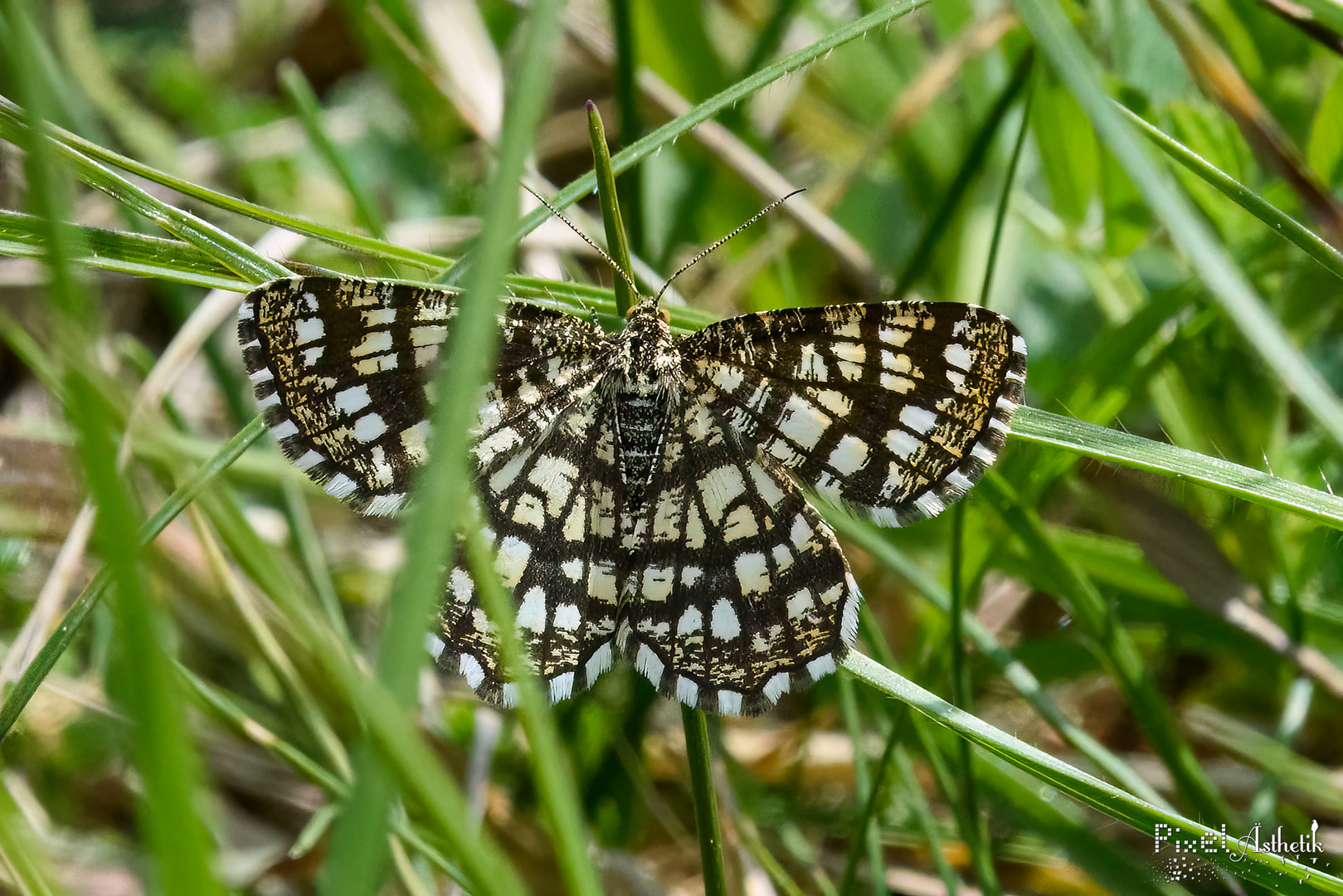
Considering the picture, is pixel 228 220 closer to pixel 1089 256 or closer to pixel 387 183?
pixel 387 183

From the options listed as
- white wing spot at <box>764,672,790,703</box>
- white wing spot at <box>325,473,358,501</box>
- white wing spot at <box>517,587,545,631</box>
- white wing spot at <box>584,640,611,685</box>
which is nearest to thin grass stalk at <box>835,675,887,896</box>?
white wing spot at <box>764,672,790,703</box>

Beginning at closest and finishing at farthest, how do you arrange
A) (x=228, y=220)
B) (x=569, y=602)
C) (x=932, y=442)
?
(x=932, y=442) → (x=569, y=602) → (x=228, y=220)

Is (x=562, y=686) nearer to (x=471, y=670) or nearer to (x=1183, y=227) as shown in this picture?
(x=471, y=670)

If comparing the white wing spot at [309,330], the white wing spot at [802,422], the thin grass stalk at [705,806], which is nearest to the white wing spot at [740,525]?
the white wing spot at [802,422]

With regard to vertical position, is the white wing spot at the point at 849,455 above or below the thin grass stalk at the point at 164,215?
below

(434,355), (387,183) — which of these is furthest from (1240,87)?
(387,183)

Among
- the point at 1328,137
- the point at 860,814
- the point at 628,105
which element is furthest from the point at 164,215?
the point at 1328,137

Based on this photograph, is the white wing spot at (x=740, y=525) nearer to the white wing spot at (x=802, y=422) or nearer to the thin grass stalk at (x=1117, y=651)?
the white wing spot at (x=802, y=422)
